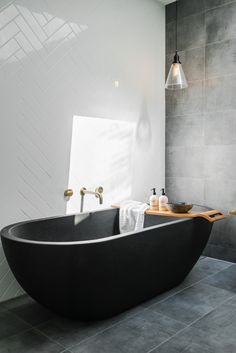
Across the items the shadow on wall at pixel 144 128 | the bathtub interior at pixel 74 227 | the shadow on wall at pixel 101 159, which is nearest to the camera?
the bathtub interior at pixel 74 227

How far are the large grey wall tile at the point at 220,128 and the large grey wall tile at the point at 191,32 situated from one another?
880mm

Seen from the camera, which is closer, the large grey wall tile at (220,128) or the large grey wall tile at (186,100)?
the large grey wall tile at (220,128)

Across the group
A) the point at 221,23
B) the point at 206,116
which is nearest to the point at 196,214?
the point at 206,116

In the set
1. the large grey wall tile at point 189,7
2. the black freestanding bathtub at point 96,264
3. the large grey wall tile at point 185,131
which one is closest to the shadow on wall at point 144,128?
the large grey wall tile at point 185,131

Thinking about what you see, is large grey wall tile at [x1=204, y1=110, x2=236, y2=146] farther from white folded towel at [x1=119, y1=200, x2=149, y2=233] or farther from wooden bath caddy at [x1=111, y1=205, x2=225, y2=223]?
white folded towel at [x1=119, y1=200, x2=149, y2=233]

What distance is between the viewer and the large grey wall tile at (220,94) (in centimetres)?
386

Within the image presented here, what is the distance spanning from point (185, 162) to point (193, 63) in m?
1.18

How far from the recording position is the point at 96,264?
2305 millimetres

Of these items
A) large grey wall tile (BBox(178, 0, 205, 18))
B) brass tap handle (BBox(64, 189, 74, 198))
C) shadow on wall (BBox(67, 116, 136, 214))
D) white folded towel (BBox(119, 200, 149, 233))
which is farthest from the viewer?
large grey wall tile (BBox(178, 0, 205, 18))

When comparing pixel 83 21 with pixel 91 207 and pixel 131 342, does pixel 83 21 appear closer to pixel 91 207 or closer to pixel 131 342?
→ pixel 91 207

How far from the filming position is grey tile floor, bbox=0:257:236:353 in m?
2.21

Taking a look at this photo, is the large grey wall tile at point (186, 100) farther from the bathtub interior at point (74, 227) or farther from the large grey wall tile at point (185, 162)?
the bathtub interior at point (74, 227)

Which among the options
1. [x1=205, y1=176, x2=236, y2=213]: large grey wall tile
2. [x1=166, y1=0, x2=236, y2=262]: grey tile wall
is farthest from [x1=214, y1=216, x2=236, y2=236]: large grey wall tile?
[x1=205, y1=176, x2=236, y2=213]: large grey wall tile

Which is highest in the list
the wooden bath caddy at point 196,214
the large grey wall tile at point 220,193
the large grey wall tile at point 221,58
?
the large grey wall tile at point 221,58
